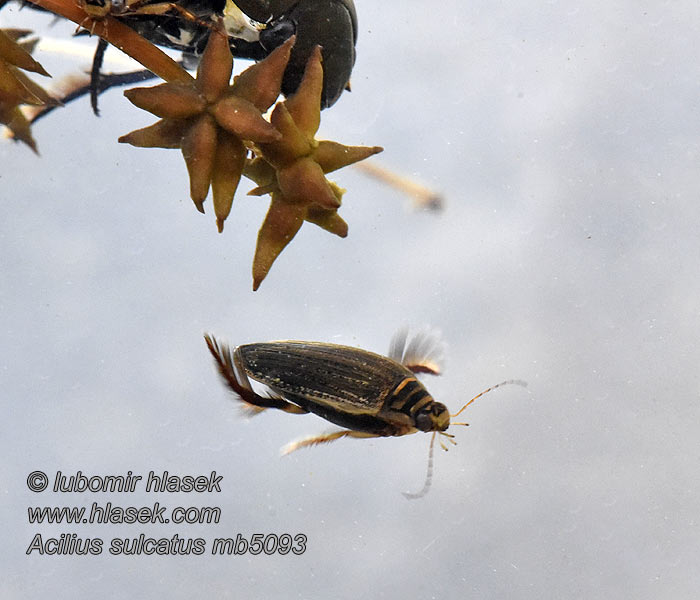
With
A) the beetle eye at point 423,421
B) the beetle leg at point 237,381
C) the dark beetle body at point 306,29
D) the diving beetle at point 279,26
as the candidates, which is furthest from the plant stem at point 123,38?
the beetle eye at point 423,421

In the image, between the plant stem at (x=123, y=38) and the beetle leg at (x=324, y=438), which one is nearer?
the plant stem at (x=123, y=38)

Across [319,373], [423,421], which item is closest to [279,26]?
[319,373]

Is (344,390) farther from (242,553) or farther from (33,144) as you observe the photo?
(242,553)

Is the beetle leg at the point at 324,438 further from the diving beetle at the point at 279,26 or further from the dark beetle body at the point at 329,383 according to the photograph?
the diving beetle at the point at 279,26

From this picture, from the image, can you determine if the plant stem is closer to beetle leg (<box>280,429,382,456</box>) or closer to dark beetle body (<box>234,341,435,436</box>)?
dark beetle body (<box>234,341,435,436</box>)

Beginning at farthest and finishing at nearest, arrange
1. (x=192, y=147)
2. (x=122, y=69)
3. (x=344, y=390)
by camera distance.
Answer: (x=122, y=69)
(x=344, y=390)
(x=192, y=147)

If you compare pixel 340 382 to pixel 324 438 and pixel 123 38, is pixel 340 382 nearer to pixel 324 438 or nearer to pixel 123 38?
pixel 324 438

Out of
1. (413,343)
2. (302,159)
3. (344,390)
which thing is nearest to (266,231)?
(302,159)

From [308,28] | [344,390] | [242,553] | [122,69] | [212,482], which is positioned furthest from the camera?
[242,553]

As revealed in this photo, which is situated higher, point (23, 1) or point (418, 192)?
point (23, 1)
